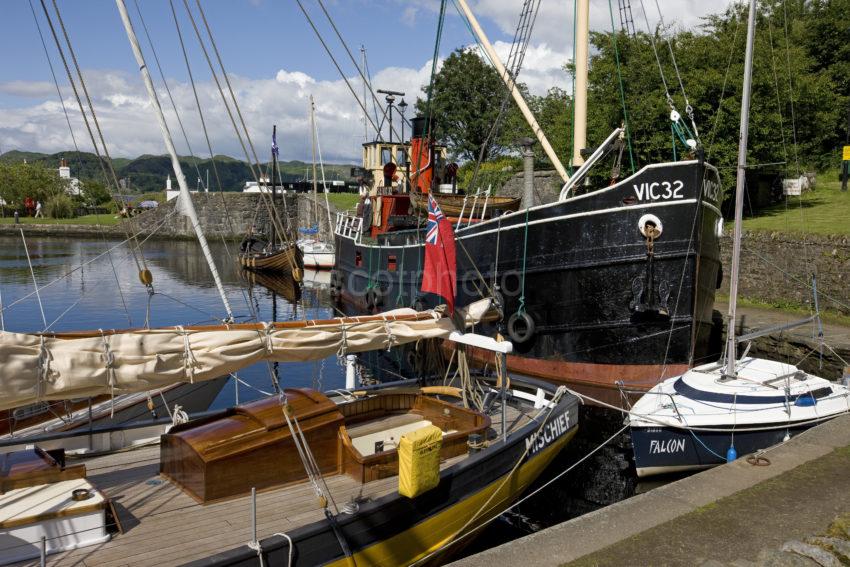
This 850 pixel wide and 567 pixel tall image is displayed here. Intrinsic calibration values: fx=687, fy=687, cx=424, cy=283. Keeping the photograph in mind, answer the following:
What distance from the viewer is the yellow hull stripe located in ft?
23.0

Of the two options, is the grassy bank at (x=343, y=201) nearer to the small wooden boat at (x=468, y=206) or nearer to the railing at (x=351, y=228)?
the railing at (x=351, y=228)

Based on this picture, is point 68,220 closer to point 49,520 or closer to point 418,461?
point 49,520

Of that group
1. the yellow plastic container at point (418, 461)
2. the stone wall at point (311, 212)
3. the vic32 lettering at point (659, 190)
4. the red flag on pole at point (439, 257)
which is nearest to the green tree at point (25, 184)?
the stone wall at point (311, 212)

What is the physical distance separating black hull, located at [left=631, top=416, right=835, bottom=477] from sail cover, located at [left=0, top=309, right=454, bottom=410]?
4.86 metres

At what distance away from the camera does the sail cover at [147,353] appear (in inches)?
240

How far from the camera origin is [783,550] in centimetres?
584

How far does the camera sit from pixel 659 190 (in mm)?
14352

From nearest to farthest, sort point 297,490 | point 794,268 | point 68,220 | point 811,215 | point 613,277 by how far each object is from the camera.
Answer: point 297,490
point 613,277
point 794,268
point 811,215
point 68,220

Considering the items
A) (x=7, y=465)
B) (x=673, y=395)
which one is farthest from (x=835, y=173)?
(x=7, y=465)

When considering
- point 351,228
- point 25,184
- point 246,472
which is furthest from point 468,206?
point 25,184

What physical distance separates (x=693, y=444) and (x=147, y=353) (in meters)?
8.00

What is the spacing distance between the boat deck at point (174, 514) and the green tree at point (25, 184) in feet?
286

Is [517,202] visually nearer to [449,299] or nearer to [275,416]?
[449,299]

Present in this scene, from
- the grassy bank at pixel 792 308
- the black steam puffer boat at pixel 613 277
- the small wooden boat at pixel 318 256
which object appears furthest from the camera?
the small wooden boat at pixel 318 256
